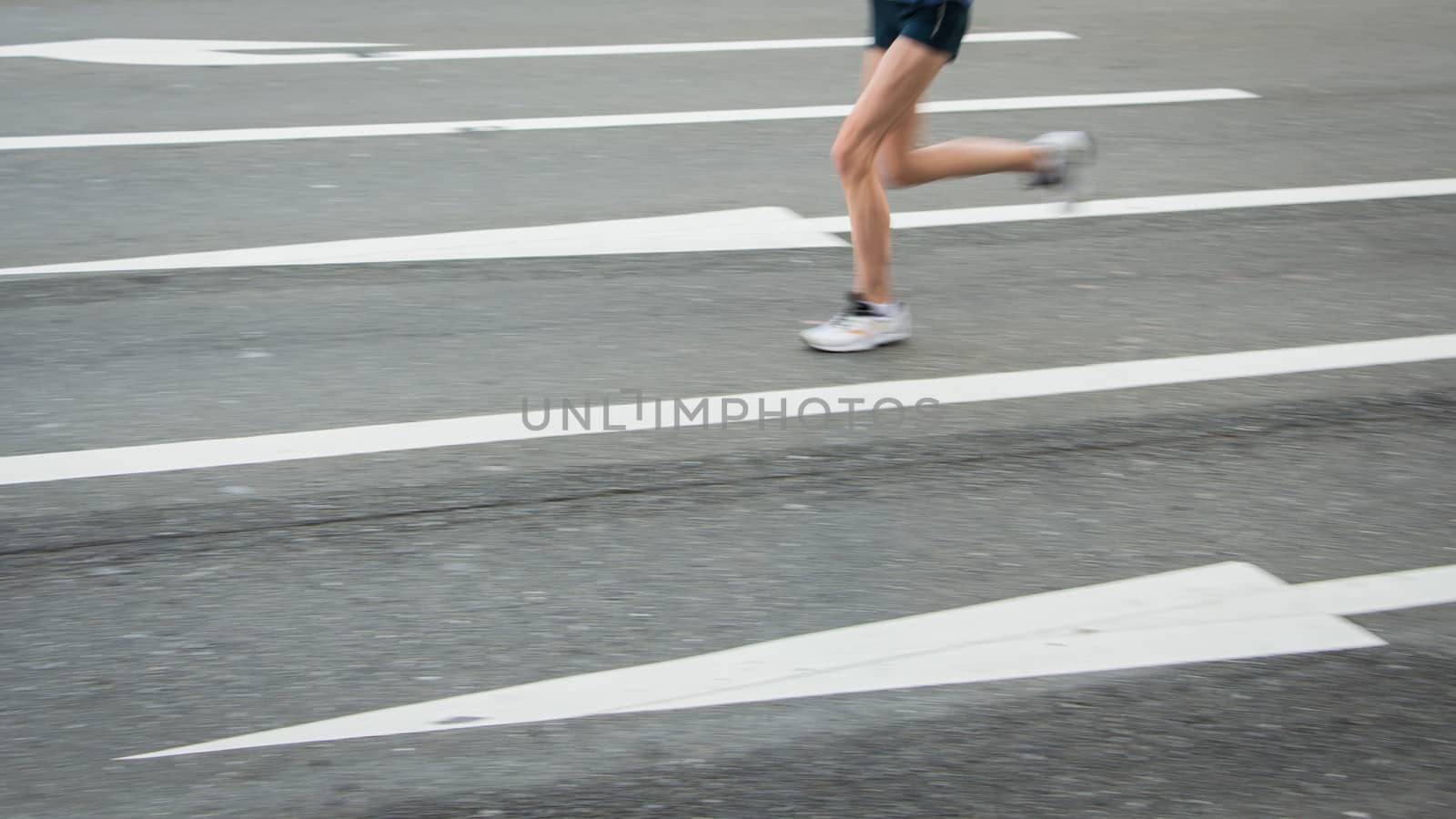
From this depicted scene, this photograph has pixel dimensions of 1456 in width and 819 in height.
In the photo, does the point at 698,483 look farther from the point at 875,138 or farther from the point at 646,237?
the point at 646,237

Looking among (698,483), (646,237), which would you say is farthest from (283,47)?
(698,483)

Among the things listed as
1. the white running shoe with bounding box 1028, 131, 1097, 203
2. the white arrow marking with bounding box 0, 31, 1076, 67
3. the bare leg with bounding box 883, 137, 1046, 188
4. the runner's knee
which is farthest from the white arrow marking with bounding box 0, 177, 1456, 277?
the white arrow marking with bounding box 0, 31, 1076, 67

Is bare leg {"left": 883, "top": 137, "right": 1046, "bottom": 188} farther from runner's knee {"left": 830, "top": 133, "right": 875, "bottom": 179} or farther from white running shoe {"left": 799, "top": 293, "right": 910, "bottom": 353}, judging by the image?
white running shoe {"left": 799, "top": 293, "right": 910, "bottom": 353}

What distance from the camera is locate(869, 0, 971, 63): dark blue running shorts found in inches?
217

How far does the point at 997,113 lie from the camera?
949 centimetres

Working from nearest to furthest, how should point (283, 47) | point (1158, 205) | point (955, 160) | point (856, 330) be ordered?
point (856, 330), point (955, 160), point (1158, 205), point (283, 47)

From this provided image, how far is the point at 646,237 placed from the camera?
288 inches

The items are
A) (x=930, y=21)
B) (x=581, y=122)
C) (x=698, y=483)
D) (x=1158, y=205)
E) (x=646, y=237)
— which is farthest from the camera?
(x=581, y=122)

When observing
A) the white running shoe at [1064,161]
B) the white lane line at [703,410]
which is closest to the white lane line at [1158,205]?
the white running shoe at [1064,161]

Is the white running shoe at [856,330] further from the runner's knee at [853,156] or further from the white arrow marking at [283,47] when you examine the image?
the white arrow marking at [283,47]

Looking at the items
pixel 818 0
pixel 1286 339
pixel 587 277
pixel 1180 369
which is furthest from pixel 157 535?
pixel 818 0

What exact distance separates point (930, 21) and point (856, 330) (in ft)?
3.88

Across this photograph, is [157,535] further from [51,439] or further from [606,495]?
[606,495]

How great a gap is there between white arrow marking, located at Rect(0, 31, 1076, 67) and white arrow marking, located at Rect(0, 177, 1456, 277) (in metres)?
3.68
